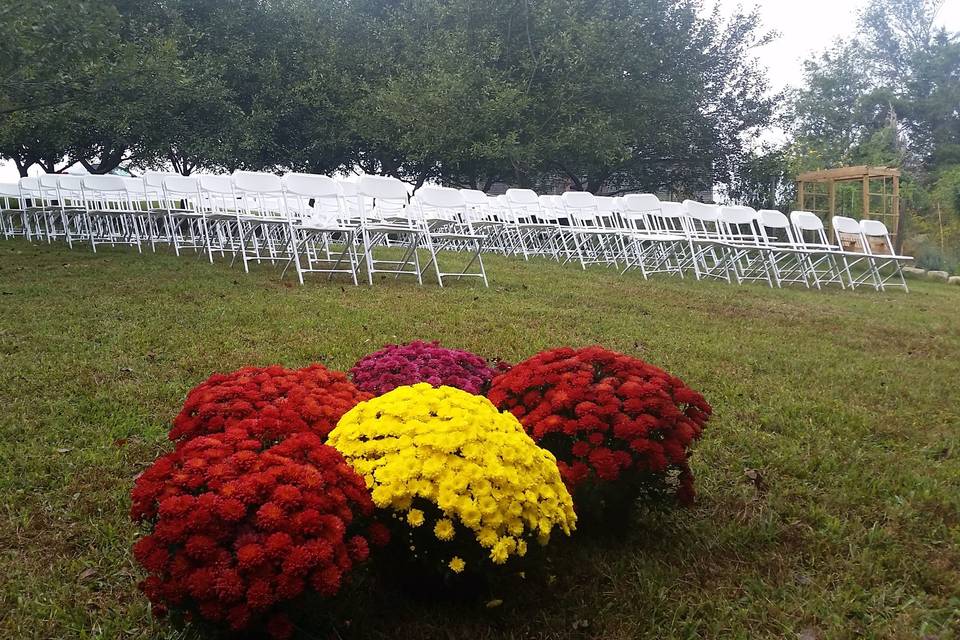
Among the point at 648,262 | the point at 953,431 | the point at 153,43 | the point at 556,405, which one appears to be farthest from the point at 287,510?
the point at 153,43

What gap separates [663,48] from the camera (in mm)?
19156

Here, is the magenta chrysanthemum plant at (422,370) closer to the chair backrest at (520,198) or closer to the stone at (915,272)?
the chair backrest at (520,198)

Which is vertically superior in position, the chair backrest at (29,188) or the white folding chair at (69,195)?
the chair backrest at (29,188)

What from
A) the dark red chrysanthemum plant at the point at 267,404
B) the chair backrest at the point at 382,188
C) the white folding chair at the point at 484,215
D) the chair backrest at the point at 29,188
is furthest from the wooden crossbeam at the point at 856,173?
the dark red chrysanthemum plant at the point at 267,404

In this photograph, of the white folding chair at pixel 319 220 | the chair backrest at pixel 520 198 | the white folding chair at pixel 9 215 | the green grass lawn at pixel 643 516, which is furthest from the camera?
the chair backrest at pixel 520 198

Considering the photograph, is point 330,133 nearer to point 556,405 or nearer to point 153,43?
point 153,43

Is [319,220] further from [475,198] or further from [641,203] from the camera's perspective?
[641,203]

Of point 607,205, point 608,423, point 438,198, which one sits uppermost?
point 438,198

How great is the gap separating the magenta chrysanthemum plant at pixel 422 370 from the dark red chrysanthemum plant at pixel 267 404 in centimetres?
28

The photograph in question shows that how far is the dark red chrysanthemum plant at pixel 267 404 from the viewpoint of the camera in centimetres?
185

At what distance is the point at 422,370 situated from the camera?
8.08 feet

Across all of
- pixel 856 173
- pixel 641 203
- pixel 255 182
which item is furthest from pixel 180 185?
pixel 856 173

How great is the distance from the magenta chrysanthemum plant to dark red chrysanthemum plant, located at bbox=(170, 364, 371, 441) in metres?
0.28

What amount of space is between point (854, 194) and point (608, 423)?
17956 mm
